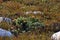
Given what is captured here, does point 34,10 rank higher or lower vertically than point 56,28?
lower

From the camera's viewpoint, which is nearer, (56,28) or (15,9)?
(56,28)

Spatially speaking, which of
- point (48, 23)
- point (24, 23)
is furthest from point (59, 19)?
point (24, 23)

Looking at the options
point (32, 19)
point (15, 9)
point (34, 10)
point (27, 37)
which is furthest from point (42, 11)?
point (27, 37)

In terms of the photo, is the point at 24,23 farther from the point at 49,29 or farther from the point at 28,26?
the point at 49,29

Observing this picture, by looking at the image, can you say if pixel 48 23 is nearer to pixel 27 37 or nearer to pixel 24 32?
pixel 24 32

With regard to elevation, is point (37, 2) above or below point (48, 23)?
below

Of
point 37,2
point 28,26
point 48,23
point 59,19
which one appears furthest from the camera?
point 37,2

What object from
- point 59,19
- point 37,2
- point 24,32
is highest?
point 24,32

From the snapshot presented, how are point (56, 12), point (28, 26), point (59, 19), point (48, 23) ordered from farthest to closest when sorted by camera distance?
point (56, 12) → point (59, 19) → point (48, 23) → point (28, 26)

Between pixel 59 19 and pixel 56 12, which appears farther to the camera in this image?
pixel 56 12
